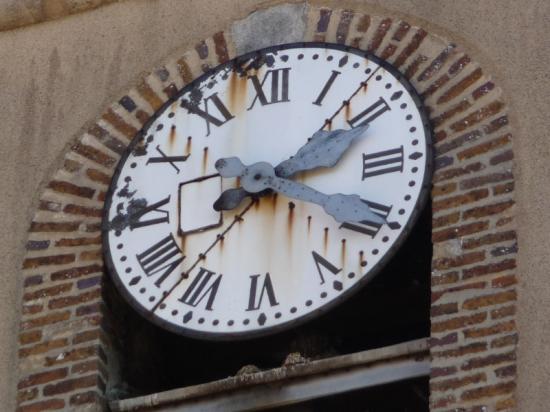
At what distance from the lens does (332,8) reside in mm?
9594

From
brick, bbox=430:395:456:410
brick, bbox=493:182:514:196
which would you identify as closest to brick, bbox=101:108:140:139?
brick, bbox=493:182:514:196

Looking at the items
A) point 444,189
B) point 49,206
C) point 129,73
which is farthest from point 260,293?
point 129,73

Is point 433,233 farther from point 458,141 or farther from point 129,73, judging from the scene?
point 129,73

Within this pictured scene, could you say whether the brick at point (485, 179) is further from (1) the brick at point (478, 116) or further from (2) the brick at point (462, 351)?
(2) the brick at point (462, 351)

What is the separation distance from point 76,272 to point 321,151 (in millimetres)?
1029

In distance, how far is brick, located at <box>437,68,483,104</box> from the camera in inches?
358

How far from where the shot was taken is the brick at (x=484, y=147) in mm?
8867

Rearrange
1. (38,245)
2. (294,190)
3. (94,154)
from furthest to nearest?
1. (94,154)
2. (38,245)
3. (294,190)

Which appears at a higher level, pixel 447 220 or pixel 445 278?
pixel 447 220

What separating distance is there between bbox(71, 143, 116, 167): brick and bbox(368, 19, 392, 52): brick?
42.5 inches

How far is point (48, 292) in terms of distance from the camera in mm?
9305

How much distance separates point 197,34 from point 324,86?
705mm

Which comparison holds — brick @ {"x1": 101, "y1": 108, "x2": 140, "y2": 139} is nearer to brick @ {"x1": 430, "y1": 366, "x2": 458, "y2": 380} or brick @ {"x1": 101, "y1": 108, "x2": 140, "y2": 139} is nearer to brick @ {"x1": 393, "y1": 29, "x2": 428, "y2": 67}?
brick @ {"x1": 393, "y1": 29, "x2": 428, "y2": 67}

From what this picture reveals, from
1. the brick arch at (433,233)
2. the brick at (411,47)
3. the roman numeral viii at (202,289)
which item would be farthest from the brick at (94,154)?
the brick at (411,47)
